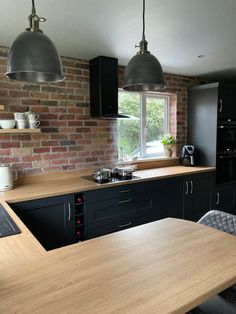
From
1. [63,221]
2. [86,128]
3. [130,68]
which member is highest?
[130,68]

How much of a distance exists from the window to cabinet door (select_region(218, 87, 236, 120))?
0.80m

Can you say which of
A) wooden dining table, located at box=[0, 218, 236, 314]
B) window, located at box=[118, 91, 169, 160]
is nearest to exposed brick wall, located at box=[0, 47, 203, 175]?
window, located at box=[118, 91, 169, 160]

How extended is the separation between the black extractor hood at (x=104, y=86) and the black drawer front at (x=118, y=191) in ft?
2.76

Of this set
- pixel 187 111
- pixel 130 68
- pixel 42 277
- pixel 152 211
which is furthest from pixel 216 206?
pixel 42 277

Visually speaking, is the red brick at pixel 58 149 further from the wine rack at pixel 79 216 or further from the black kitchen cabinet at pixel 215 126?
the black kitchen cabinet at pixel 215 126

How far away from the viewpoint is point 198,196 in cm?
346

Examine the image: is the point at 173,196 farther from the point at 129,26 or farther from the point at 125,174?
the point at 129,26

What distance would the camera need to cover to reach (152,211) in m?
2.95

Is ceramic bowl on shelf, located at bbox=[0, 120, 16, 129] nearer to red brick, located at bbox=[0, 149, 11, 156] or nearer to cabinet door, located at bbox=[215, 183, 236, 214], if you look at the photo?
red brick, located at bbox=[0, 149, 11, 156]

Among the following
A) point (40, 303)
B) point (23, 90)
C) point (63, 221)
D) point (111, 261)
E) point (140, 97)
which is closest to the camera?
point (40, 303)

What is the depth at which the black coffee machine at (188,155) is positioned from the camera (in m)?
3.75

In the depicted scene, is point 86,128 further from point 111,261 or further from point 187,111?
point 111,261

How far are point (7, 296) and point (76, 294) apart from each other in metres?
0.23

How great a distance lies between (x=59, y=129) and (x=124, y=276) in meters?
2.20
